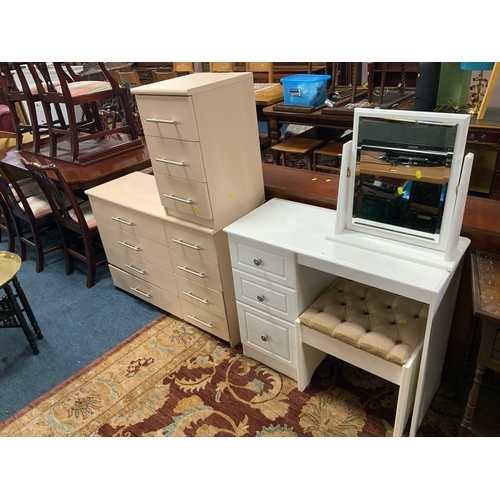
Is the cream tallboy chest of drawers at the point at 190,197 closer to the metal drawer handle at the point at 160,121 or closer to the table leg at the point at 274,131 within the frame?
the metal drawer handle at the point at 160,121

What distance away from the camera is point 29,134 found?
352 centimetres

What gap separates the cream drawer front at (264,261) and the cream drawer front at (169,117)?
17.6 inches

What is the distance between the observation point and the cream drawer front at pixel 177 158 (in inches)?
62.9

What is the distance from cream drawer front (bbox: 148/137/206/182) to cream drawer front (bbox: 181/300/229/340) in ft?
2.31

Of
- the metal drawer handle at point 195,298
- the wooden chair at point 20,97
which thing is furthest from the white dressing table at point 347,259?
the wooden chair at point 20,97

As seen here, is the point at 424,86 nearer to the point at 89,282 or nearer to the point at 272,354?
the point at 272,354

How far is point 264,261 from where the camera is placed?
5.29 ft

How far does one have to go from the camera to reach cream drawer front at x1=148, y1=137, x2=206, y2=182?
1597 mm

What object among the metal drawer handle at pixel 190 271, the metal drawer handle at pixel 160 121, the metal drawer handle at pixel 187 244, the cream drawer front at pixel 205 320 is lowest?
the cream drawer front at pixel 205 320

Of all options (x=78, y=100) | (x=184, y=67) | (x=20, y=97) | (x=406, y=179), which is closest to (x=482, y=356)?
(x=406, y=179)

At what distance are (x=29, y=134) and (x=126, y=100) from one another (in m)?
1.27

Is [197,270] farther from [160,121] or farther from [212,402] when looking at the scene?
[160,121]

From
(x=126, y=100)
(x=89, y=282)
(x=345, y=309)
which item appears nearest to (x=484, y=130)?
(x=345, y=309)

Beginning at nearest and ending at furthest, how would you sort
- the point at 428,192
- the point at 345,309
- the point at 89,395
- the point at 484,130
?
the point at 428,192 → the point at 345,309 → the point at 89,395 → the point at 484,130
